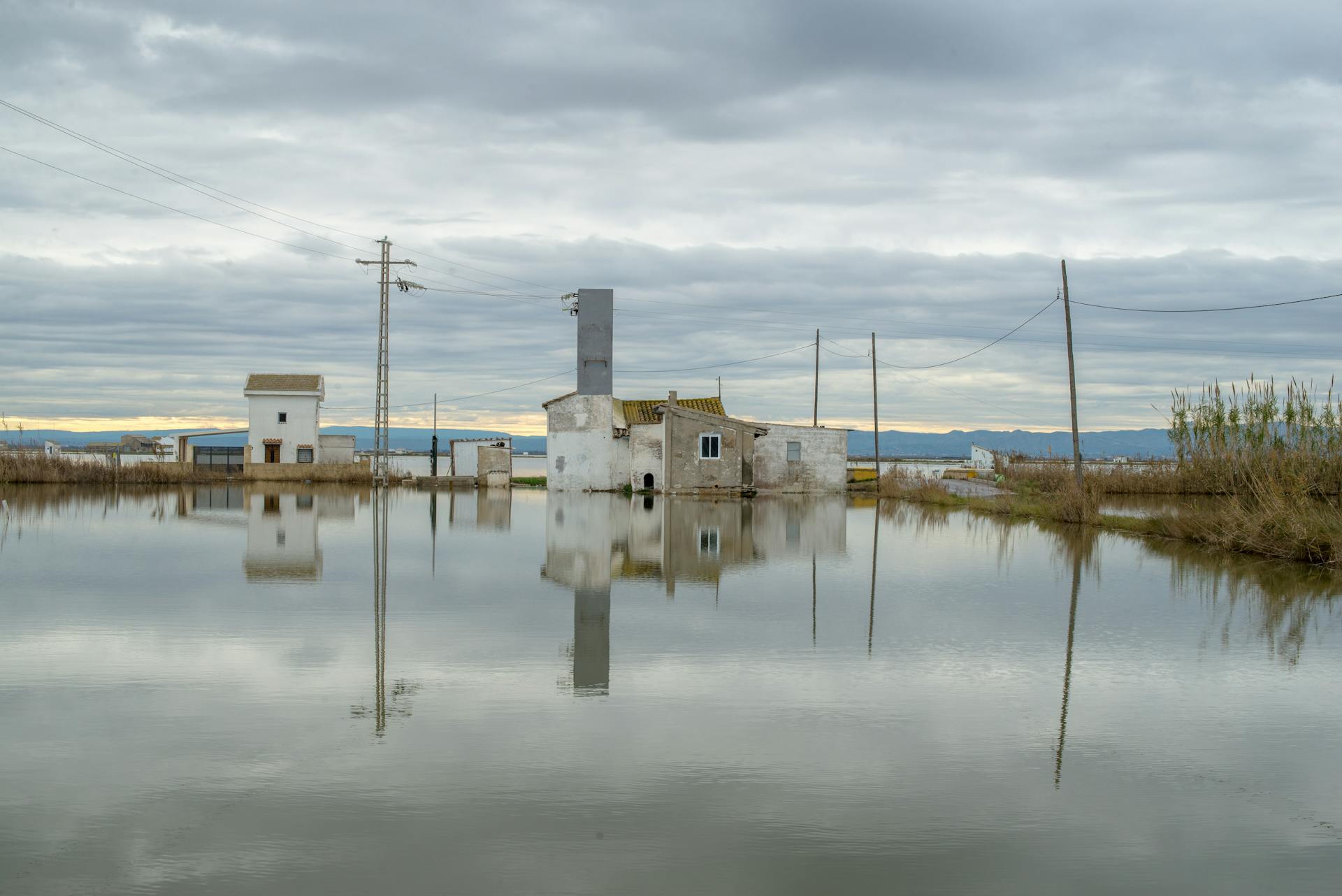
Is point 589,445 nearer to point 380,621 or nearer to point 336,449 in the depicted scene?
point 336,449

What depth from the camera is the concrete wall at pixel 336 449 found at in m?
51.7

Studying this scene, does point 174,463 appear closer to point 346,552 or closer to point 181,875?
point 346,552

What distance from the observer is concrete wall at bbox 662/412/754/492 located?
39.2m

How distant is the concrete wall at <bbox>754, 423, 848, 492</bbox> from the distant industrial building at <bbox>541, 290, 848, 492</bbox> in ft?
0.09

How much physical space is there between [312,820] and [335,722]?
5.62ft

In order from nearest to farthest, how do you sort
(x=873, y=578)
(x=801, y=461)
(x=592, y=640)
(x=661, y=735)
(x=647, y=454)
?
(x=661, y=735) → (x=592, y=640) → (x=873, y=578) → (x=647, y=454) → (x=801, y=461)

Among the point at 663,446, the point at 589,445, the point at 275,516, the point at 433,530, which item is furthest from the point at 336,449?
the point at 433,530

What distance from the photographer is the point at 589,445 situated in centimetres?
4150

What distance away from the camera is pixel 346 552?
57.7ft

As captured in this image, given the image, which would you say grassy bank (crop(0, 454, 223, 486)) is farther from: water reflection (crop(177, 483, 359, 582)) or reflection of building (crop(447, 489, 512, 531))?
reflection of building (crop(447, 489, 512, 531))

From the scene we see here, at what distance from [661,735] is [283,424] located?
156 feet

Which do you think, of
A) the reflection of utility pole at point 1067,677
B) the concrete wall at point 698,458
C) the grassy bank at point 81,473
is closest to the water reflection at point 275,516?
the grassy bank at point 81,473

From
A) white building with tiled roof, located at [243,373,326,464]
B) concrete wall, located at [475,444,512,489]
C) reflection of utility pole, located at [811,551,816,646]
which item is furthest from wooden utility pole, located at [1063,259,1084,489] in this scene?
white building with tiled roof, located at [243,373,326,464]

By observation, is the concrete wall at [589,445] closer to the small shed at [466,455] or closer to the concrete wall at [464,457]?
the small shed at [466,455]
